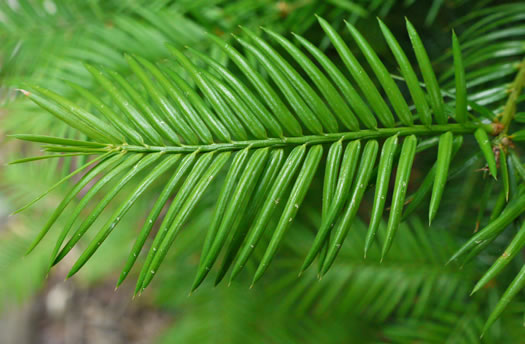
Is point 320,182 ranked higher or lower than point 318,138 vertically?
higher

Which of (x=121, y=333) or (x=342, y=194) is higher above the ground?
(x=342, y=194)

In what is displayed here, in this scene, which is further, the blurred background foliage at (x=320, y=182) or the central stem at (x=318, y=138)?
the blurred background foliage at (x=320, y=182)

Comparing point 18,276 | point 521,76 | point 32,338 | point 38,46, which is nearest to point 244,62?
point 521,76

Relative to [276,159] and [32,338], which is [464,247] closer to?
[276,159]

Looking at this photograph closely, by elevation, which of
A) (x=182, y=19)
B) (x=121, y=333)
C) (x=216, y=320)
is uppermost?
(x=182, y=19)

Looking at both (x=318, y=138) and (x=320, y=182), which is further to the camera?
(x=320, y=182)

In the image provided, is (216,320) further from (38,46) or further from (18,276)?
(38,46)

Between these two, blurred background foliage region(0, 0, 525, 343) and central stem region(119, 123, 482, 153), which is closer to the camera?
central stem region(119, 123, 482, 153)

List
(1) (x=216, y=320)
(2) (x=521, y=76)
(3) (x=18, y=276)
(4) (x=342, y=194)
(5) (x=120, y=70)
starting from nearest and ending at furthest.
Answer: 1. (4) (x=342, y=194)
2. (2) (x=521, y=76)
3. (5) (x=120, y=70)
4. (1) (x=216, y=320)
5. (3) (x=18, y=276)

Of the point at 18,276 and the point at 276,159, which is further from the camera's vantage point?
the point at 18,276

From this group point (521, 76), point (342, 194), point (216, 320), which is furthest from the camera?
point (216, 320)
